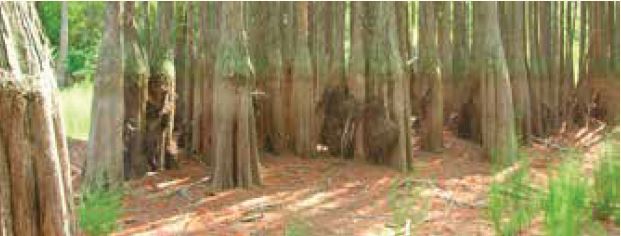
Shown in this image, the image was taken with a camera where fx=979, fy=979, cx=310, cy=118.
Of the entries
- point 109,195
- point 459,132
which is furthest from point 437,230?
point 459,132

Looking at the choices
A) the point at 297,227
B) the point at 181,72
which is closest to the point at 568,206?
the point at 297,227

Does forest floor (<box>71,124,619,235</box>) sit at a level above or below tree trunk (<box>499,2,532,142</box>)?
below

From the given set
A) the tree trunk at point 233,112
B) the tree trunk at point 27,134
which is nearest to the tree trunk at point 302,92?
the tree trunk at point 233,112

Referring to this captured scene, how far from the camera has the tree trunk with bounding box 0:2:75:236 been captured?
3.22 metres

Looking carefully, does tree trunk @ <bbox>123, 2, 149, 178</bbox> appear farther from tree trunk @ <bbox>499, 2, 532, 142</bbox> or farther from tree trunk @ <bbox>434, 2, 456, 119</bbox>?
tree trunk @ <bbox>499, 2, 532, 142</bbox>

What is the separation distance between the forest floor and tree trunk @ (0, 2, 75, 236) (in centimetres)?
194

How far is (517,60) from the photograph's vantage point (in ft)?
32.0

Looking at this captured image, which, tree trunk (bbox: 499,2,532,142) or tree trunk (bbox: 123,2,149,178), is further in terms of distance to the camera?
tree trunk (bbox: 499,2,532,142)

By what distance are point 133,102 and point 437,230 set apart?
290cm

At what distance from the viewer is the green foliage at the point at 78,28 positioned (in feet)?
74.0

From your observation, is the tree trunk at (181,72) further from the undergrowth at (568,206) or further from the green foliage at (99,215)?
the undergrowth at (568,206)

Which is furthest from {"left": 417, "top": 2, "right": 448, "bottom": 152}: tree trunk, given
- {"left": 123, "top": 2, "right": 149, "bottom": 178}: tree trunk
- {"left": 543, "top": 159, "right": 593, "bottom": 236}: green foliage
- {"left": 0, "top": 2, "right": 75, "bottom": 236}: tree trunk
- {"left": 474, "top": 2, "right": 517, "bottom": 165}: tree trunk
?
{"left": 0, "top": 2, "right": 75, "bottom": 236}: tree trunk

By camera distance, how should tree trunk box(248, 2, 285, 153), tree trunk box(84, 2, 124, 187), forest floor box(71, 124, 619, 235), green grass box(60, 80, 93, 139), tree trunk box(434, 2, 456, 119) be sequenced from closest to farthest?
forest floor box(71, 124, 619, 235), tree trunk box(84, 2, 124, 187), tree trunk box(248, 2, 285, 153), tree trunk box(434, 2, 456, 119), green grass box(60, 80, 93, 139)

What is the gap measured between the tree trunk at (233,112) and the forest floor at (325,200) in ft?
0.48
